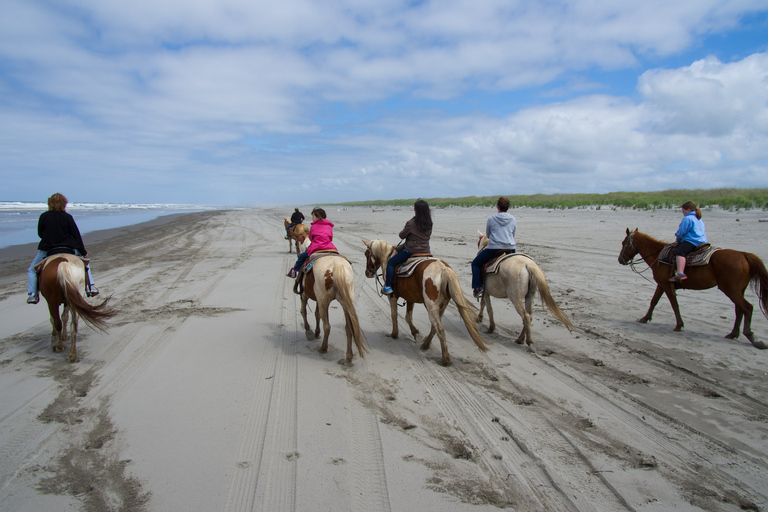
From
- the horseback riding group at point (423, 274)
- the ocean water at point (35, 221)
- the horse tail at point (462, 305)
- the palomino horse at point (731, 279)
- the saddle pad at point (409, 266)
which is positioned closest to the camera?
the horse tail at point (462, 305)

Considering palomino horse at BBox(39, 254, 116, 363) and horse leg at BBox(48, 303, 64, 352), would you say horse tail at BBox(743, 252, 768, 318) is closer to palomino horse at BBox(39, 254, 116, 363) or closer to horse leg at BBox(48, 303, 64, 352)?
palomino horse at BBox(39, 254, 116, 363)

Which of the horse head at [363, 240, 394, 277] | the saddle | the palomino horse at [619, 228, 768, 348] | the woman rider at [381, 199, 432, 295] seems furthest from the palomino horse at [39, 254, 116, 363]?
the palomino horse at [619, 228, 768, 348]

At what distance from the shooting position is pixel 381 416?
3.74 metres

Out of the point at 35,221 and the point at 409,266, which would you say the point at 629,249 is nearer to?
the point at 409,266

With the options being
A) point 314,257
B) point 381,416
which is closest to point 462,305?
point 381,416

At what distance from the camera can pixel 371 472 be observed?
2.96 meters

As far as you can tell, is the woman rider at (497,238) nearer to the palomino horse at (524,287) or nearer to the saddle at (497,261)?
the saddle at (497,261)

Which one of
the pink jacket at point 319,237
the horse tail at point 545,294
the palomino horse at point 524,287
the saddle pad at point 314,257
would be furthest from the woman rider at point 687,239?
the pink jacket at point 319,237

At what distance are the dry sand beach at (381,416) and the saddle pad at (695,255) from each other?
1107mm

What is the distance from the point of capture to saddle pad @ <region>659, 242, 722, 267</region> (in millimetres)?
6008

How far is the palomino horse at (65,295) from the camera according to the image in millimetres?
5207

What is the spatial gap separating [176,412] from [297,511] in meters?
2.01

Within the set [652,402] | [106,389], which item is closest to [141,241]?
[106,389]

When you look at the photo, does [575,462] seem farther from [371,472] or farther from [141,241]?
[141,241]
